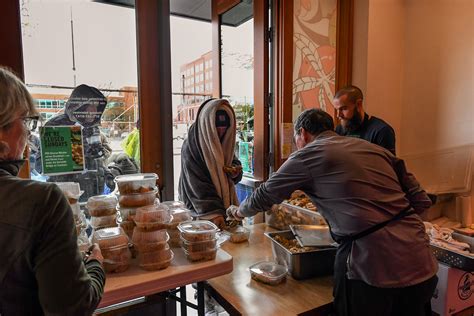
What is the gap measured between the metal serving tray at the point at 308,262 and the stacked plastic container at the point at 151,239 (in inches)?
22.4

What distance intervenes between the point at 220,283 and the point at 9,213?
0.92 m

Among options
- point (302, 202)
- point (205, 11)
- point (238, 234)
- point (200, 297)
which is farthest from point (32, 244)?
point (205, 11)

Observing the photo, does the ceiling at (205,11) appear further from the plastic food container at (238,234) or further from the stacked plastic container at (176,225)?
the stacked plastic container at (176,225)

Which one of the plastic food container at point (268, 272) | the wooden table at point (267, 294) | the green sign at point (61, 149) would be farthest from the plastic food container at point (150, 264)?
the green sign at point (61, 149)

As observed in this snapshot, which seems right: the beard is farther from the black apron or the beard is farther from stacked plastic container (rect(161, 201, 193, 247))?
stacked plastic container (rect(161, 201, 193, 247))

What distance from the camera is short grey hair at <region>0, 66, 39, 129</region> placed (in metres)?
0.71

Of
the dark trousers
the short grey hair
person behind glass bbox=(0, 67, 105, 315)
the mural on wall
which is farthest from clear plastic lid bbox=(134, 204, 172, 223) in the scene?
the mural on wall

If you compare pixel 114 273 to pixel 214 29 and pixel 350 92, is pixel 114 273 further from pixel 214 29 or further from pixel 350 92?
pixel 214 29

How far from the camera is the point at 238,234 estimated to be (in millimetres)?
1852

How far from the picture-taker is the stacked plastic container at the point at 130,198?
123 cm

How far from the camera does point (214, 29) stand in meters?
3.00

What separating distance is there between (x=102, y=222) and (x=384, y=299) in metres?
1.10

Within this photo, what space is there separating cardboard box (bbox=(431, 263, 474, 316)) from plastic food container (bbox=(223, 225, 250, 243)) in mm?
961

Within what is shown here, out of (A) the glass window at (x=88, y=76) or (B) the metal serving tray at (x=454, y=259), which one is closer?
(B) the metal serving tray at (x=454, y=259)
